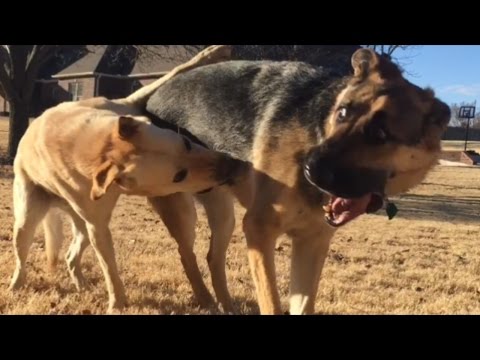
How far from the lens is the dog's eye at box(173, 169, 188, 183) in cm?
438

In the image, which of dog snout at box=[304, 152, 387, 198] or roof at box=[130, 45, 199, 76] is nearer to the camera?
dog snout at box=[304, 152, 387, 198]

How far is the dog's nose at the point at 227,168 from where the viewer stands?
4391 millimetres

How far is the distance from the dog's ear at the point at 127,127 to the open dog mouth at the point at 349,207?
1.56 m

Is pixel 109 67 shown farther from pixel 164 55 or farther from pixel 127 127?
pixel 127 127

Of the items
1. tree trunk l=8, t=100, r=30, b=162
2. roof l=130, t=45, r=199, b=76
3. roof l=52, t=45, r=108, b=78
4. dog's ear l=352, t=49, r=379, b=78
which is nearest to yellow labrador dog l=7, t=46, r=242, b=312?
dog's ear l=352, t=49, r=379, b=78

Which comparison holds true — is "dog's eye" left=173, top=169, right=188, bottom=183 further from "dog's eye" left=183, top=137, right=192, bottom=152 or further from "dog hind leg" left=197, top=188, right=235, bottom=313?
"dog hind leg" left=197, top=188, right=235, bottom=313

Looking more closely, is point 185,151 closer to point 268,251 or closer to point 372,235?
point 268,251

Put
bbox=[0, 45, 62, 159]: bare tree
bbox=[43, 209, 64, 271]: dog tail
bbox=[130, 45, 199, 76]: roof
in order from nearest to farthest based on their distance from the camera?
bbox=[43, 209, 64, 271]: dog tail < bbox=[130, 45, 199, 76]: roof < bbox=[0, 45, 62, 159]: bare tree

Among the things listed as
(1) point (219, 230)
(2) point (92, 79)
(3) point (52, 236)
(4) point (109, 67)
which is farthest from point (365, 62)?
(2) point (92, 79)

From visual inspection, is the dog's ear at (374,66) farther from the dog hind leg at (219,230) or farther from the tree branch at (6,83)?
the tree branch at (6,83)

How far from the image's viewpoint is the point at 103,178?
4.22 metres

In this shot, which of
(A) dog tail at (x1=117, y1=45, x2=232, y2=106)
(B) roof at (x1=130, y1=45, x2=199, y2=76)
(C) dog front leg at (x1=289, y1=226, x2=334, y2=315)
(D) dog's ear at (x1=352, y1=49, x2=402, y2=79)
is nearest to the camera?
(D) dog's ear at (x1=352, y1=49, x2=402, y2=79)

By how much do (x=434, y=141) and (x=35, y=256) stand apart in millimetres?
4443
